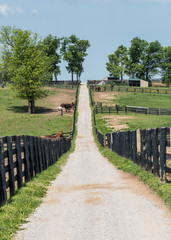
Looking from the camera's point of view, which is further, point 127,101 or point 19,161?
point 127,101

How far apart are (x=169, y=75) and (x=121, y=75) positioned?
18707 millimetres

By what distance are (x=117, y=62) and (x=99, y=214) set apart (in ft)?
462

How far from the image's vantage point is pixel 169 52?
13962 cm

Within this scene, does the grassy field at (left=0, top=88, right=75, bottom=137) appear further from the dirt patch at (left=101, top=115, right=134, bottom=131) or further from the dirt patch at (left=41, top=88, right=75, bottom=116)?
the dirt patch at (left=101, top=115, right=134, bottom=131)

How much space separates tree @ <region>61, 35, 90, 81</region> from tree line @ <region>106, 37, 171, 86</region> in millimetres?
12624

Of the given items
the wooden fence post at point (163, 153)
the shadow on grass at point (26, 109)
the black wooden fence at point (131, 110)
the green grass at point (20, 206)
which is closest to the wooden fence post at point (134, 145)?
the wooden fence post at point (163, 153)

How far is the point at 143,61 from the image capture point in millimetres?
140000

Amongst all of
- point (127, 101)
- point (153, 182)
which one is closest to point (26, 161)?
point (153, 182)

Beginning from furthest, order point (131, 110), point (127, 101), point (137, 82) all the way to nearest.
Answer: point (137, 82) → point (127, 101) → point (131, 110)

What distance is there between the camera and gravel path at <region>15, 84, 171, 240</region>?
22.4 feet

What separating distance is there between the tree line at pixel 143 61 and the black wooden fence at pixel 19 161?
124 meters

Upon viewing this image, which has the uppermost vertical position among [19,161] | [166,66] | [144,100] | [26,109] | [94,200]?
[166,66]

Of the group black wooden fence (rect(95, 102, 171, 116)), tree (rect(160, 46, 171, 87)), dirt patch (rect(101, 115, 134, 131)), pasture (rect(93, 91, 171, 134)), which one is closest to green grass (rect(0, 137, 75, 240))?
dirt patch (rect(101, 115, 134, 131))

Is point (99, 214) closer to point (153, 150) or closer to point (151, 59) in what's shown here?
point (153, 150)
